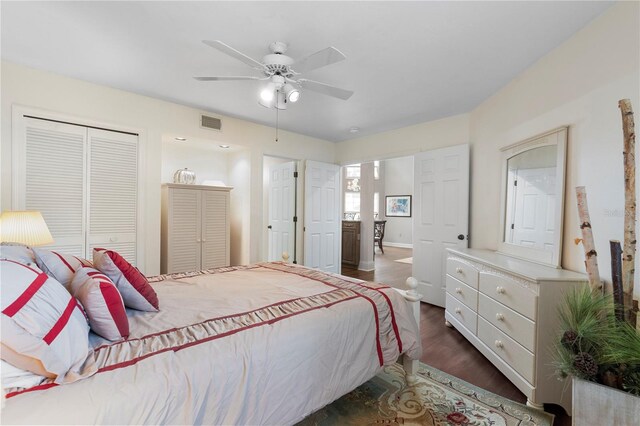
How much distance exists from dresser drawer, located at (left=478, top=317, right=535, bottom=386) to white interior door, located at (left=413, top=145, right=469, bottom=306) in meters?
1.36

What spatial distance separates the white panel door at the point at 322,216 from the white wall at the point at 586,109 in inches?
102

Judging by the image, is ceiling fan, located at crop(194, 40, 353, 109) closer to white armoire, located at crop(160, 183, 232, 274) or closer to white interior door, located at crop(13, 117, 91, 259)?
white interior door, located at crop(13, 117, 91, 259)

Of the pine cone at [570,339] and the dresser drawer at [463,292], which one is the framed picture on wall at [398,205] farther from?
the pine cone at [570,339]

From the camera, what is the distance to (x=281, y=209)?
16.5 feet

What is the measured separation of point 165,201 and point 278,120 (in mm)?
1891

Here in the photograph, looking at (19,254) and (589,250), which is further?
(589,250)

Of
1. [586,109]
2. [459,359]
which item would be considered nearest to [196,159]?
[459,359]

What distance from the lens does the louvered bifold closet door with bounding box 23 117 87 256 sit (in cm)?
266

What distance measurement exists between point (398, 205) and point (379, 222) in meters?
1.53

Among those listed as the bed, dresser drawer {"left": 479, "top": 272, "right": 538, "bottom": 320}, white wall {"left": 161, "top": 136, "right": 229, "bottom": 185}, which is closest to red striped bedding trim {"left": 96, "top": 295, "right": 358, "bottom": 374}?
the bed

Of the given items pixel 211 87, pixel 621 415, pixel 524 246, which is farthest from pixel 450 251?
pixel 211 87

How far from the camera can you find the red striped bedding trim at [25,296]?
0.85 metres

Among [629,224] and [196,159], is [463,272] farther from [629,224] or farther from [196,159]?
[196,159]

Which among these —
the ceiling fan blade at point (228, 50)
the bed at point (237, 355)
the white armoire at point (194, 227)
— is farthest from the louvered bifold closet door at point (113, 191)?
the ceiling fan blade at point (228, 50)
